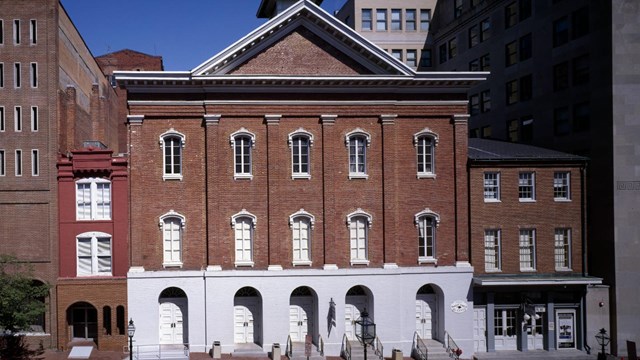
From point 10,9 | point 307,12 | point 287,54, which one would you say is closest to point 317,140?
point 287,54

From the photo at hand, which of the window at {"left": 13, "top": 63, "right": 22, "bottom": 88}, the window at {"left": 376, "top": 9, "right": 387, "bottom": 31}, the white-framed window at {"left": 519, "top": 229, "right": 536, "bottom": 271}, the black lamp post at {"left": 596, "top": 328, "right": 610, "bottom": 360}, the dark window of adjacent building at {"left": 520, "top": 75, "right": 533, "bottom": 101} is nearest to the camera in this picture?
the black lamp post at {"left": 596, "top": 328, "right": 610, "bottom": 360}

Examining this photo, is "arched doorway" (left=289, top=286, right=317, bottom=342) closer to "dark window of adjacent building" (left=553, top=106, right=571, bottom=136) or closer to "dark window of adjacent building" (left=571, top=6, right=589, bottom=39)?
"dark window of adjacent building" (left=553, top=106, right=571, bottom=136)

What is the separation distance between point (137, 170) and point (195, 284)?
6.58 metres

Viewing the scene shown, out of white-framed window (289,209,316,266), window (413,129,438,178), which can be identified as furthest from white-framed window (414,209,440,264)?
white-framed window (289,209,316,266)

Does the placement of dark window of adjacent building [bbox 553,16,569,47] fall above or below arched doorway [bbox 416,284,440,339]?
above

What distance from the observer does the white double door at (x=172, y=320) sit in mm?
27609

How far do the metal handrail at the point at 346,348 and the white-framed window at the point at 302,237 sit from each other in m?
4.39

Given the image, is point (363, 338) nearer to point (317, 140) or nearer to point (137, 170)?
point (317, 140)

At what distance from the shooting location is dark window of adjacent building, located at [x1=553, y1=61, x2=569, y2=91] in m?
33.1

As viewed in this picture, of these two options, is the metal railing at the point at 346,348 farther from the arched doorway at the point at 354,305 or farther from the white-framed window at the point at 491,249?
the white-framed window at the point at 491,249

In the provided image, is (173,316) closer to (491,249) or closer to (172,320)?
(172,320)

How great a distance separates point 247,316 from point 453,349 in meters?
10.9

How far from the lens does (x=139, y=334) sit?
2689 centimetres

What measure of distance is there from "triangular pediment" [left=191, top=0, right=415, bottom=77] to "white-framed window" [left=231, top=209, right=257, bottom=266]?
7.69 meters
